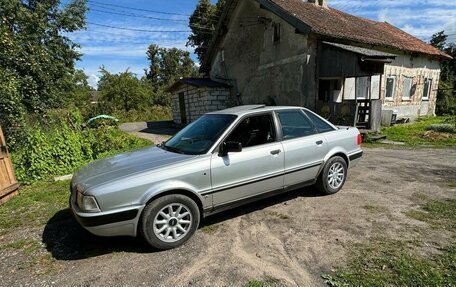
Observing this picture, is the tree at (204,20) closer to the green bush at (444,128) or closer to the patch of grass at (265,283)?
the green bush at (444,128)

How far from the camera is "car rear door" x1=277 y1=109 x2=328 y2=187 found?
13.9ft

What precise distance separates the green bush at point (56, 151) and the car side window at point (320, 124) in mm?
5653

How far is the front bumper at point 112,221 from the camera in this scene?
2971 millimetres

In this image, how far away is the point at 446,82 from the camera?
2100 cm

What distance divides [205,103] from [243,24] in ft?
15.9

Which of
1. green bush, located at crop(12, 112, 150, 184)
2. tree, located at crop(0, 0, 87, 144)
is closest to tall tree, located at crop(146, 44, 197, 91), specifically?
tree, located at crop(0, 0, 87, 144)

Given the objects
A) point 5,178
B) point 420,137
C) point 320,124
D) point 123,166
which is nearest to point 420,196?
point 320,124

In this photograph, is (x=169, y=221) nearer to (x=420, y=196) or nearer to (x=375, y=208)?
(x=375, y=208)

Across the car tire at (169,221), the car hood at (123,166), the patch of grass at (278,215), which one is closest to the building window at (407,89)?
the patch of grass at (278,215)

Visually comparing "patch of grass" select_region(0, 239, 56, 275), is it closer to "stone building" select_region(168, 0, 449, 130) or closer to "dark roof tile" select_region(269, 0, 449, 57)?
"stone building" select_region(168, 0, 449, 130)

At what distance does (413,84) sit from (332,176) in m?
14.3

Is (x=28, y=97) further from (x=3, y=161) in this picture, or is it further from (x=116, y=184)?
(x=116, y=184)

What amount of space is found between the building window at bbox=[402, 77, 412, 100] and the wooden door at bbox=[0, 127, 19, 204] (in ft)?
56.2

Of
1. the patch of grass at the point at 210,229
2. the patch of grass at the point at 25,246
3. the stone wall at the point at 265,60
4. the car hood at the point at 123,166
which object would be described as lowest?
the patch of grass at the point at 25,246
